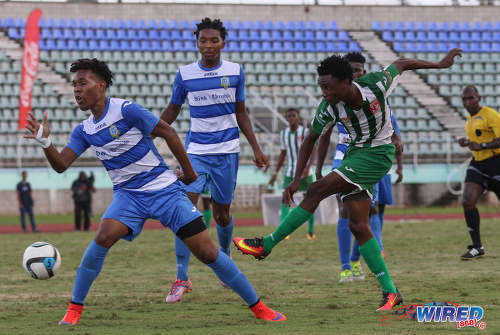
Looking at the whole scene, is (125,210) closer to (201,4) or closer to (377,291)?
(377,291)

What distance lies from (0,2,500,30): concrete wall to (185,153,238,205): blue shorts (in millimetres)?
24362

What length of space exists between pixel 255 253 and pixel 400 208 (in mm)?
20358

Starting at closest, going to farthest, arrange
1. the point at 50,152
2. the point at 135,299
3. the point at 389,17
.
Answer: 1. the point at 50,152
2. the point at 135,299
3. the point at 389,17

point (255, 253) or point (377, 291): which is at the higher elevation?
point (255, 253)

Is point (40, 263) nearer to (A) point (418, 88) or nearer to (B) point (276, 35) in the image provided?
(B) point (276, 35)

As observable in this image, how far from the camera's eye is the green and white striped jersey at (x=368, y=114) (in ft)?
20.2

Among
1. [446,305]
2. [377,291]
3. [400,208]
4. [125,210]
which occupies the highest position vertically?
[125,210]

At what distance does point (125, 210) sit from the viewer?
5836 mm

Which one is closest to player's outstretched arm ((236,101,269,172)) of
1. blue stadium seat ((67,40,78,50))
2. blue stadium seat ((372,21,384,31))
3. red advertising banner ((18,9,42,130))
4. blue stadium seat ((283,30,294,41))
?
red advertising banner ((18,9,42,130))

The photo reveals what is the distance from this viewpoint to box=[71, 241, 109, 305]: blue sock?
582 cm

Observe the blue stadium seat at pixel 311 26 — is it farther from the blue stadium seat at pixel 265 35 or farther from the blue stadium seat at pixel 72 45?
the blue stadium seat at pixel 72 45

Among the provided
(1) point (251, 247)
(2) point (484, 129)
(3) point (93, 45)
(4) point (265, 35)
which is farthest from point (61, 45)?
(1) point (251, 247)

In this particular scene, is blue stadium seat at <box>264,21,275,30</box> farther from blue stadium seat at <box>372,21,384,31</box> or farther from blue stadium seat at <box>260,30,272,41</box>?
blue stadium seat at <box>372,21,384,31</box>

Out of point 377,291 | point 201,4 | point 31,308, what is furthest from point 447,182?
point 31,308
